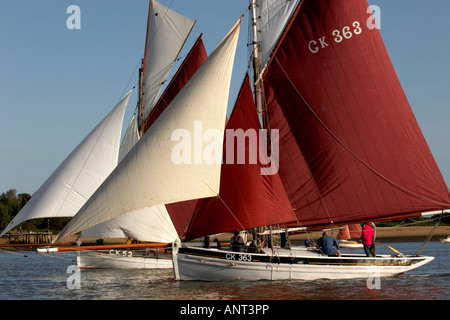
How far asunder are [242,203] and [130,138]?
53.5ft

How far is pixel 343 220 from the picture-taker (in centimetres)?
3198

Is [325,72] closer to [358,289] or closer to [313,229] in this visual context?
[313,229]

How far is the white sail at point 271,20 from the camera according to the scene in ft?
111

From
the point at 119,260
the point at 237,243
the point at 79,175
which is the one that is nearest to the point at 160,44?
the point at 79,175

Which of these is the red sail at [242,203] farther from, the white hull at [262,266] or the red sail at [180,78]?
the red sail at [180,78]

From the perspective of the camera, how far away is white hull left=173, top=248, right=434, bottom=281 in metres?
29.1

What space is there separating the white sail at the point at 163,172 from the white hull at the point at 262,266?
425 cm

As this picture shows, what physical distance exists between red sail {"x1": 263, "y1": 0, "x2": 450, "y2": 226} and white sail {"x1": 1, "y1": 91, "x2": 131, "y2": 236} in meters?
12.6

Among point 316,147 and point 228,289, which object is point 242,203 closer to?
point 228,289

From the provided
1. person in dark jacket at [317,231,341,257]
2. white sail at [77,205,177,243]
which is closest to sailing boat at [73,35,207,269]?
white sail at [77,205,177,243]

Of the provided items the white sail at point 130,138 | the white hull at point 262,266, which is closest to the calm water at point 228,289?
the white hull at point 262,266

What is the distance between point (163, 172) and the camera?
84.7ft
